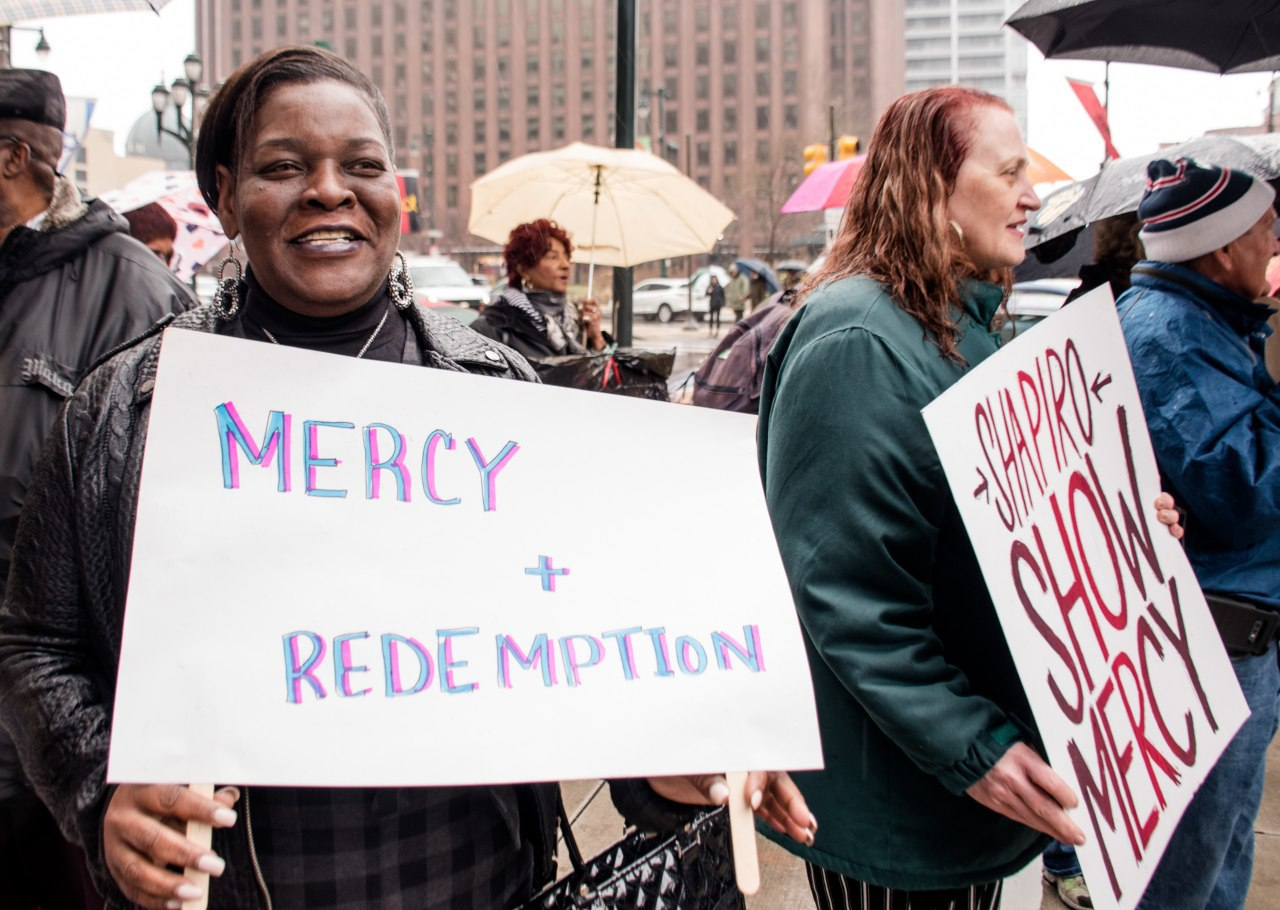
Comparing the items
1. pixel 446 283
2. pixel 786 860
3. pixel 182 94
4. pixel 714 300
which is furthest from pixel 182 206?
pixel 714 300

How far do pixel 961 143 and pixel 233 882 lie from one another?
5.07 ft

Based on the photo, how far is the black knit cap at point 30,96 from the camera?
2.38 meters

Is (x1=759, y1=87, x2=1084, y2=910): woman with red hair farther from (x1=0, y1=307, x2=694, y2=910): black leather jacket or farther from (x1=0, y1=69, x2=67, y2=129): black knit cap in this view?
(x1=0, y1=69, x2=67, y2=129): black knit cap

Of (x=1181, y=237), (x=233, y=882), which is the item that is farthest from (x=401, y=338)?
(x=1181, y=237)

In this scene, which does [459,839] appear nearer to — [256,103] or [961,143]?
[256,103]

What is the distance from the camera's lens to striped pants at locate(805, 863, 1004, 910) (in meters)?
1.71

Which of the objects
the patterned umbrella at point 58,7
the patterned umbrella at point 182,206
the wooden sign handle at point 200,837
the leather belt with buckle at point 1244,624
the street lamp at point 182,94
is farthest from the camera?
the street lamp at point 182,94

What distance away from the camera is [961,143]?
68.1 inches

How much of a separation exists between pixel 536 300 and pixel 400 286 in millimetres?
3662

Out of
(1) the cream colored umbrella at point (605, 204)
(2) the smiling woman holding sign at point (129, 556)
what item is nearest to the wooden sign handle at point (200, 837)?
(2) the smiling woman holding sign at point (129, 556)

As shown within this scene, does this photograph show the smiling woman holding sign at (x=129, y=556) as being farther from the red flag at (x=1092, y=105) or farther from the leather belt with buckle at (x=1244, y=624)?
the red flag at (x=1092, y=105)

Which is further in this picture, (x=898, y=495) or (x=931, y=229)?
(x=931, y=229)

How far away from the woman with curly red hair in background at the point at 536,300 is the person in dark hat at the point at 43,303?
2583 millimetres

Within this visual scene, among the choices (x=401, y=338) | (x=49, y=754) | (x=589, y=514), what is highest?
(x=401, y=338)
